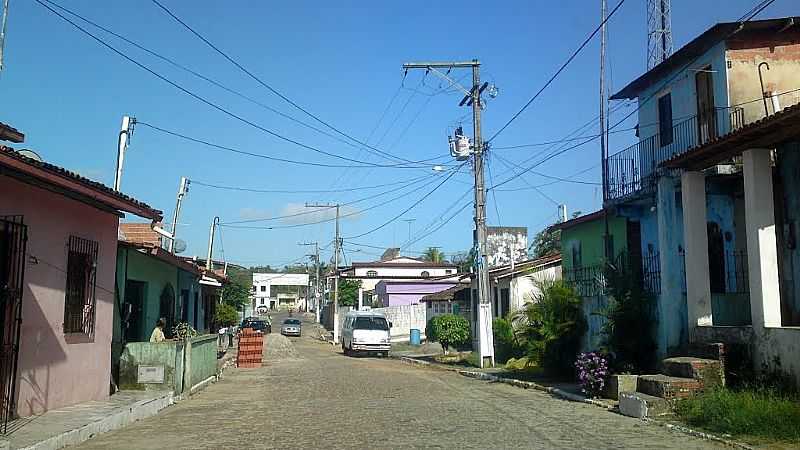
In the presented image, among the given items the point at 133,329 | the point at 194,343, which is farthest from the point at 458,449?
the point at 133,329

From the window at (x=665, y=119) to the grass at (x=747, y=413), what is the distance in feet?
A: 30.5

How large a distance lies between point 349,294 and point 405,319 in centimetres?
2391

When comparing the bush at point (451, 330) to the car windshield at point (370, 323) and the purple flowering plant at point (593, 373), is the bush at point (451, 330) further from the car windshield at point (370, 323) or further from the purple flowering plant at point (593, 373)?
the purple flowering plant at point (593, 373)

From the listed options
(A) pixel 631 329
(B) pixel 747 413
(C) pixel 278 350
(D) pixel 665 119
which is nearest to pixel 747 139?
(B) pixel 747 413

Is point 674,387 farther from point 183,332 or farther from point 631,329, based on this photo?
point 183,332

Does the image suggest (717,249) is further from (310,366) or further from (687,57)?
(310,366)

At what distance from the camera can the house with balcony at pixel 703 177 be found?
1577 cm

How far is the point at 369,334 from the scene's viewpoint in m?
38.5

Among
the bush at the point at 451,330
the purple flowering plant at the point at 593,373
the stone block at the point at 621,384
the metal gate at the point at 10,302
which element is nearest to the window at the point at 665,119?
the purple flowering plant at the point at 593,373

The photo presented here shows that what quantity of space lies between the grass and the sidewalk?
9638 millimetres

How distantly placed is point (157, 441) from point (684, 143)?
15.1m

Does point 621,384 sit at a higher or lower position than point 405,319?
lower

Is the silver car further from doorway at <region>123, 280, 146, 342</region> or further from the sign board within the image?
the sign board

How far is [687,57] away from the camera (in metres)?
19.5
